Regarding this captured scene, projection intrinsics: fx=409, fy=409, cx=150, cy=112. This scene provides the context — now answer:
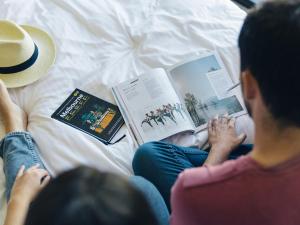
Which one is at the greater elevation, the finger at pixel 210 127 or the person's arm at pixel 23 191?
the person's arm at pixel 23 191

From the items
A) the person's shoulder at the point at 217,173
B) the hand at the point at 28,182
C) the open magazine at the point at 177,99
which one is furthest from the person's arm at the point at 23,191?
the person's shoulder at the point at 217,173

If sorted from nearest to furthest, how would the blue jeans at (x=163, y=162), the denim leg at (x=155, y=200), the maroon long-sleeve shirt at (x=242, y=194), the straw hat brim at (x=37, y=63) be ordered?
the maroon long-sleeve shirt at (x=242, y=194) < the denim leg at (x=155, y=200) < the blue jeans at (x=163, y=162) < the straw hat brim at (x=37, y=63)

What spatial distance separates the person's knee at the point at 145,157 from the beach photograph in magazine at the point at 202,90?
0.54ft

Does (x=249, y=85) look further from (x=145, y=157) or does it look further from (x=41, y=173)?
(x=41, y=173)

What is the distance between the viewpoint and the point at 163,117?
111 cm

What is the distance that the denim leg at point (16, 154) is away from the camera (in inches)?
40.3

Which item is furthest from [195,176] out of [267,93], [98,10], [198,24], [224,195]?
[98,10]

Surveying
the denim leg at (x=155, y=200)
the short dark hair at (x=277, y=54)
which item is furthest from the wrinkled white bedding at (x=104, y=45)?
the short dark hair at (x=277, y=54)

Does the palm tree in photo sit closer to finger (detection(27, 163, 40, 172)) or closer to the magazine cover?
the magazine cover

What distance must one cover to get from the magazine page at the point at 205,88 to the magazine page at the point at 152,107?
1.1 inches

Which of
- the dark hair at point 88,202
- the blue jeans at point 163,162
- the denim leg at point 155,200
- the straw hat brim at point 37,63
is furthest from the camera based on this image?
the straw hat brim at point 37,63

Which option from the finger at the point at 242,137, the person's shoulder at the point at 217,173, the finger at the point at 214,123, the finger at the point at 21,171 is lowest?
the finger at the point at 242,137

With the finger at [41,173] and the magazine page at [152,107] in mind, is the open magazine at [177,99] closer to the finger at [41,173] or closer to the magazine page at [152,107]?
the magazine page at [152,107]

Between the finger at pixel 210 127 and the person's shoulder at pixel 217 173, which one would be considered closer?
the person's shoulder at pixel 217 173
